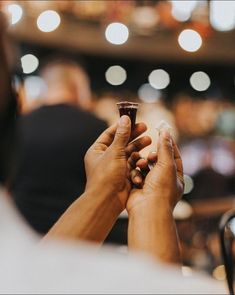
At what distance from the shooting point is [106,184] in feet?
3.99

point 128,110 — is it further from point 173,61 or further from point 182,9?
point 173,61

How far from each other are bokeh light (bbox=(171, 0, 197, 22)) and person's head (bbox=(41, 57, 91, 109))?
5292 millimetres

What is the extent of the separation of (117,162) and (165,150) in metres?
0.10

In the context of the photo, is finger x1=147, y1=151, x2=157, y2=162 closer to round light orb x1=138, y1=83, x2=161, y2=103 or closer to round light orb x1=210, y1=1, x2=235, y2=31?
round light orb x1=210, y1=1, x2=235, y2=31

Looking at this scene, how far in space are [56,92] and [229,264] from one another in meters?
0.73

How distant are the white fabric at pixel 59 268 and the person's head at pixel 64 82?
96cm

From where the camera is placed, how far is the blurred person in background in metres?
1.44

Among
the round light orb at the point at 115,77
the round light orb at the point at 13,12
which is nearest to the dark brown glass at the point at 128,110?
the round light orb at the point at 13,12

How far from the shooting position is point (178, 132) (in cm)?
777

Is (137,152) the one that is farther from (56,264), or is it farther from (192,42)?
(192,42)

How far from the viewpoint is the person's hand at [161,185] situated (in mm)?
1201

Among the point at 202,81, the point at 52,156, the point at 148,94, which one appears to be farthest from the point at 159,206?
the point at 202,81

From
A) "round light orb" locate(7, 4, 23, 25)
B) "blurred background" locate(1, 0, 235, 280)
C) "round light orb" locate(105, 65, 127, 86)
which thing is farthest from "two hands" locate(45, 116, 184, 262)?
"round light orb" locate(105, 65, 127, 86)

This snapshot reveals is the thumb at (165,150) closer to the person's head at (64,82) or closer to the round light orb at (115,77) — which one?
the person's head at (64,82)
